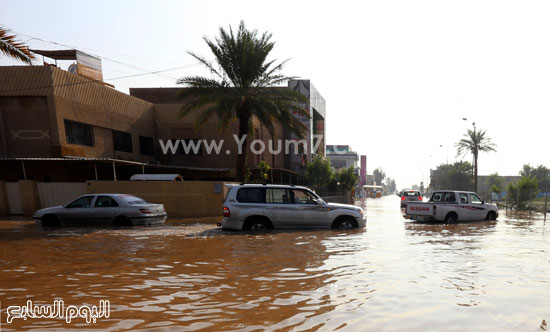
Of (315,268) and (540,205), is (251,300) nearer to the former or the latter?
(315,268)

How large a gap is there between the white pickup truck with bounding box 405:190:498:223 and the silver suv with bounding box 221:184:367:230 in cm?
534

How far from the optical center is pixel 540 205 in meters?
28.5

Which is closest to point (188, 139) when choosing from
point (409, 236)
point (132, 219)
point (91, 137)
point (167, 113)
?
point (167, 113)

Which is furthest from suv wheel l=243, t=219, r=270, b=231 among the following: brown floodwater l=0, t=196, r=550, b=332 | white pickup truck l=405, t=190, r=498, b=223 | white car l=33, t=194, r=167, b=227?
white pickup truck l=405, t=190, r=498, b=223

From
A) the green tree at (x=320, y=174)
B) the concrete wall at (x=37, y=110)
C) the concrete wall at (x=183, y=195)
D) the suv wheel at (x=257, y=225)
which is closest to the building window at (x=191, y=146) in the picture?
the concrete wall at (x=37, y=110)

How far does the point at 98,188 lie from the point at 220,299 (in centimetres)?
1766

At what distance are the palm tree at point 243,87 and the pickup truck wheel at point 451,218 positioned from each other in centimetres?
980

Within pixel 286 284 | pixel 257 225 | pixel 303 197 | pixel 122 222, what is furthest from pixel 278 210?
pixel 122 222

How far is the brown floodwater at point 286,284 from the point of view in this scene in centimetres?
370

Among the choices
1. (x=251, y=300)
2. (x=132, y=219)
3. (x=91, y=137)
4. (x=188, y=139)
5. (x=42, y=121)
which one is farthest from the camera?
(x=188, y=139)

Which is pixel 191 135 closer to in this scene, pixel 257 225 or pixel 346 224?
pixel 257 225

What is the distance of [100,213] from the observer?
1316cm

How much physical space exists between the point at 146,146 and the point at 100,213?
65.8 feet

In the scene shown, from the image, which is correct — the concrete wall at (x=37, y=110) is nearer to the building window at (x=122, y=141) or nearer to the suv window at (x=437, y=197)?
the building window at (x=122, y=141)
